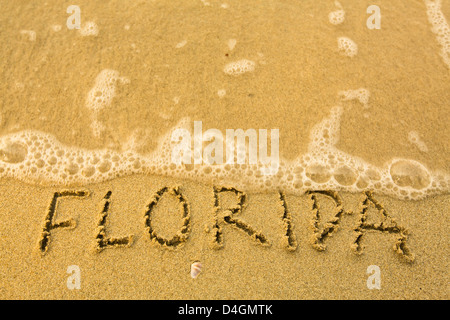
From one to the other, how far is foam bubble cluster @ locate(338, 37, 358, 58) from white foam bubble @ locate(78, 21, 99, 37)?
70.5 inches

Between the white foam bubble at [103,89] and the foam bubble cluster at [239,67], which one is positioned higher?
the foam bubble cluster at [239,67]

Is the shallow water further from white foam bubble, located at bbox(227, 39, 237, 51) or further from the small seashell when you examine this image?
the small seashell

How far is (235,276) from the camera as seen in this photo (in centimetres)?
172

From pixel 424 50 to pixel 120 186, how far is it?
92.3 inches

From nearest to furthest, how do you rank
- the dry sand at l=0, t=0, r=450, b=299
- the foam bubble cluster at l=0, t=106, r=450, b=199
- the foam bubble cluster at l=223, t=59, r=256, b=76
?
1. the dry sand at l=0, t=0, r=450, b=299
2. the foam bubble cluster at l=0, t=106, r=450, b=199
3. the foam bubble cluster at l=223, t=59, r=256, b=76

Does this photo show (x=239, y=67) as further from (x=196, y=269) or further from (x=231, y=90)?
(x=196, y=269)

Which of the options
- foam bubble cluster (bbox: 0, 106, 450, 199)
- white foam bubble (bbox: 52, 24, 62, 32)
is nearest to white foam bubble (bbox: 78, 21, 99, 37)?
white foam bubble (bbox: 52, 24, 62, 32)

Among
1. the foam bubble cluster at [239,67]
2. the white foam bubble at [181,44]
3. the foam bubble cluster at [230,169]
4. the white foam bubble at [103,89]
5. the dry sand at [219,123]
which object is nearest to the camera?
the dry sand at [219,123]

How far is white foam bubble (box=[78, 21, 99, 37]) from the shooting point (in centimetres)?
259

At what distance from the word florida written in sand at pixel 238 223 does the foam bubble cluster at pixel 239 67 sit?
89 cm

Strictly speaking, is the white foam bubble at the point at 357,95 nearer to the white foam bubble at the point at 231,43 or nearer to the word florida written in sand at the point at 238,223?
the word florida written in sand at the point at 238,223

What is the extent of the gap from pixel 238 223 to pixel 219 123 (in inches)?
26.9

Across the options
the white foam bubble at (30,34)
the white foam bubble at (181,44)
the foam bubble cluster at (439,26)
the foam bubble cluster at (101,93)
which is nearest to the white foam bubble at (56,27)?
the white foam bubble at (30,34)

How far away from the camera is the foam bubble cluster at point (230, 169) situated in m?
2.03
